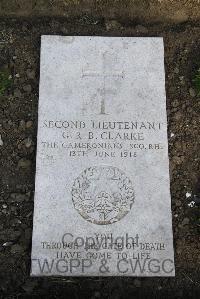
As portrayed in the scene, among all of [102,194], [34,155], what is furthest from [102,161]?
[34,155]

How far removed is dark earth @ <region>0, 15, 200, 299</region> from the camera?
3725 millimetres

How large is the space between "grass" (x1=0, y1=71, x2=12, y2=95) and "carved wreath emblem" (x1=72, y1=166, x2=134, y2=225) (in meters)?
1.11

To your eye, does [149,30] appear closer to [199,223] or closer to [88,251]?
[199,223]

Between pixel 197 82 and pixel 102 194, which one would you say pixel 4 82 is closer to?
pixel 102 194

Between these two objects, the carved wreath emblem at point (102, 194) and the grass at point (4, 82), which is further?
the grass at point (4, 82)

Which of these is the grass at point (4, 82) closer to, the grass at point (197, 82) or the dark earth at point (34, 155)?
the dark earth at point (34, 155)

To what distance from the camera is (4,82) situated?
13.9ft

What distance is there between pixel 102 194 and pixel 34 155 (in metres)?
0.71

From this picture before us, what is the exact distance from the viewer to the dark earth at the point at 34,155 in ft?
12.2

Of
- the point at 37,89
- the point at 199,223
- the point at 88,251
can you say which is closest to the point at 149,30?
the point at 37,89

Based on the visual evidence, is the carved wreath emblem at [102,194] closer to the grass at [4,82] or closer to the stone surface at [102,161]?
the stone surface at [102,161]

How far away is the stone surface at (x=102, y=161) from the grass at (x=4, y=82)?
34 centimetres

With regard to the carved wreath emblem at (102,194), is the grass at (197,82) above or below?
above

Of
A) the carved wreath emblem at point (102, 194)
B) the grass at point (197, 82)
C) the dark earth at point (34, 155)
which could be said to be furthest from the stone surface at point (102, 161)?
the grass at point (197, 82)
